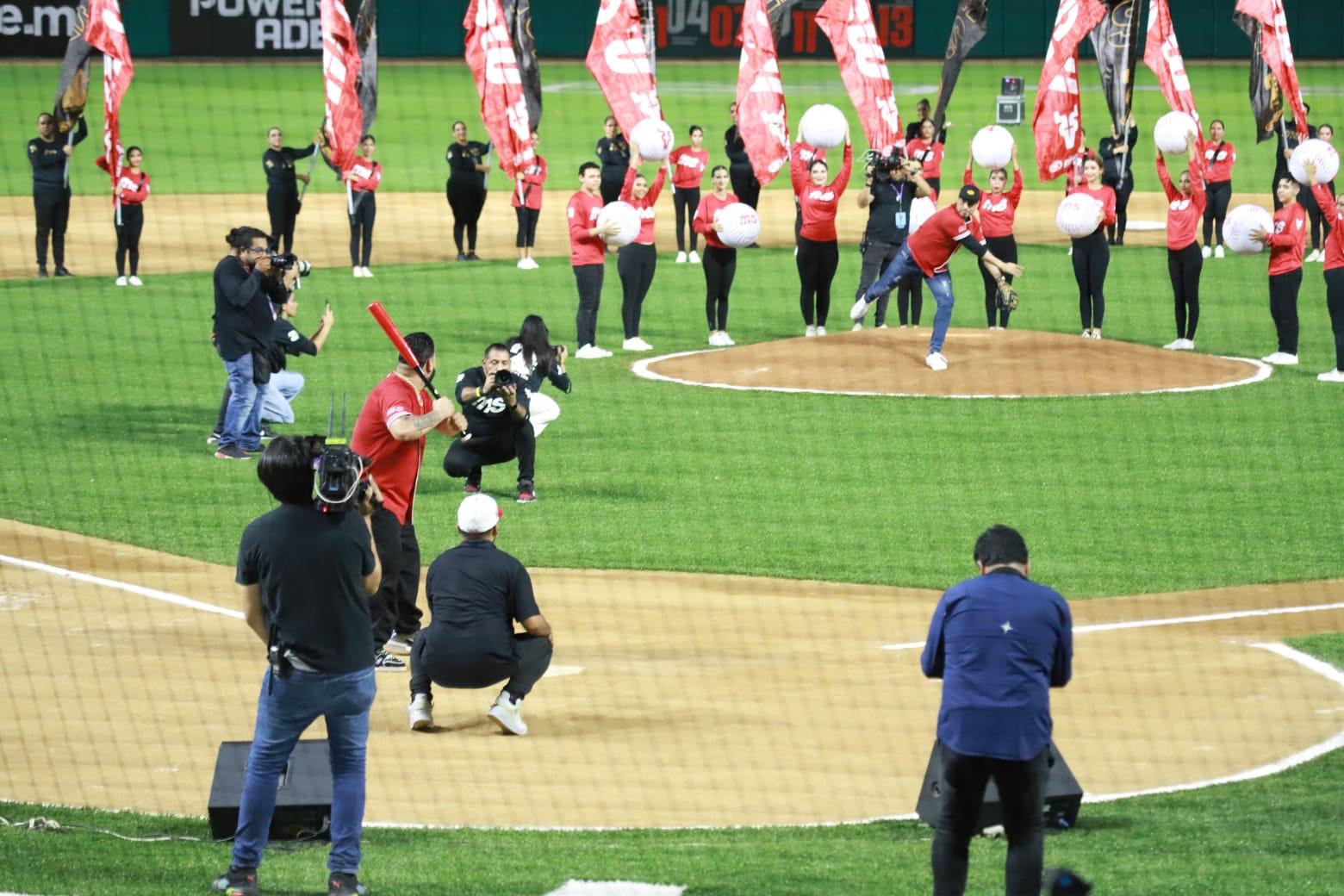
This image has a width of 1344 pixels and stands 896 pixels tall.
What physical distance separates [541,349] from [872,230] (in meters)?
8.07

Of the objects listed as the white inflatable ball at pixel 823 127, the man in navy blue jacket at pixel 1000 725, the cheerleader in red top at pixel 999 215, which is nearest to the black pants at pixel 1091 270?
the cheerleader in red top at pixel 999 215

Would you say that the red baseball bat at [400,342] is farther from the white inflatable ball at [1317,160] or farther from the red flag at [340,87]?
the red flag at [340,87]

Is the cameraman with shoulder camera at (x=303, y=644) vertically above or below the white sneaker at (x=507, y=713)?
above

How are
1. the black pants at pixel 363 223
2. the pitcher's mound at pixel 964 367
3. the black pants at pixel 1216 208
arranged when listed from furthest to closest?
the black pants at pixel 1216 208 → the black pants at pixel 363 223 → the pitcher's mound at pixel 964 367

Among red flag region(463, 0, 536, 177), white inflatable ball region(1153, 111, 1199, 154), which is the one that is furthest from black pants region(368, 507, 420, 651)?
red flag region(463, 0, 536, 177)

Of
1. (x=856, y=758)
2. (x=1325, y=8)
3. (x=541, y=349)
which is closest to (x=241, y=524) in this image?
(x=541, y=349)

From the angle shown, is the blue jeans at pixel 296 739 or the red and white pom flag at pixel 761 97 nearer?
the blue jeans at pixel 296 739

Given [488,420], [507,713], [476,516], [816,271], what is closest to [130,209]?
[816,271]

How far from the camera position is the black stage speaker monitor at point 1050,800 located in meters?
7.61

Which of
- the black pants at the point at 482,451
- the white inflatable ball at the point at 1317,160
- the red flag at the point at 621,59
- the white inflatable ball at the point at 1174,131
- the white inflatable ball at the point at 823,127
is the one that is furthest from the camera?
the red flag at the point at 621,59

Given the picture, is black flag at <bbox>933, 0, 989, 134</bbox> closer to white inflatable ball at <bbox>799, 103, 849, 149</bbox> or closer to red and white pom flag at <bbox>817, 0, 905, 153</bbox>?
red and white pom flag at <bbox>817, 0, 905, 153</bbox>

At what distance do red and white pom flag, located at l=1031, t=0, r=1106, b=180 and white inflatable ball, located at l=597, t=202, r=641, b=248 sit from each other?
272 inches

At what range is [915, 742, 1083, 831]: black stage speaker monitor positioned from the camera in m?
7.61

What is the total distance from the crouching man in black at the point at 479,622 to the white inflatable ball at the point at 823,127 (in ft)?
45.1
